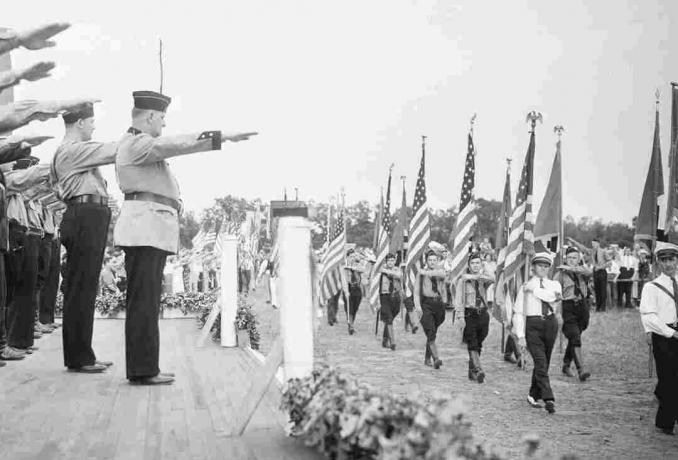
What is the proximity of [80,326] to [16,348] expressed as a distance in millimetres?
2152

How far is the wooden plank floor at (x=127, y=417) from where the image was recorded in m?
4.13

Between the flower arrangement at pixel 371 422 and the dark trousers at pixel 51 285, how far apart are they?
248 inches

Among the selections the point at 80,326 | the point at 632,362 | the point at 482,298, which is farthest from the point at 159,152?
the point at 632,362

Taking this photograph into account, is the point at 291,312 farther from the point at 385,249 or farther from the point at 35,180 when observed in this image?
the point at 385,249

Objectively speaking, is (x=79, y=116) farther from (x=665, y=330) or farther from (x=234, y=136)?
(x=665, y=330)

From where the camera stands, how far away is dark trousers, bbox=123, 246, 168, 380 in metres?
5.98

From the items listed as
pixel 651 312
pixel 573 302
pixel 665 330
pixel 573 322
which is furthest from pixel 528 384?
pixel 665 330

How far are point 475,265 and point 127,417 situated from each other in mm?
8771

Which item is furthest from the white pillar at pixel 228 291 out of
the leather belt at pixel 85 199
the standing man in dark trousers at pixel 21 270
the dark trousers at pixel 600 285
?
the dark trousers at pixel 600 285

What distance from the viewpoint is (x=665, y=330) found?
25.9 ft

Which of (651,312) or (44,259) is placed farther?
(44,259)

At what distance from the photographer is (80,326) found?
6543 millimetres

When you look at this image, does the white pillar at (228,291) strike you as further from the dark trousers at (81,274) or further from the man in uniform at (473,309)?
the man in uniform at (473,309)

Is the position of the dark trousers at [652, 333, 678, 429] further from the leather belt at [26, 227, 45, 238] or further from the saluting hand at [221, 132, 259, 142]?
the leather belt at [26, 227, 45, 238]
